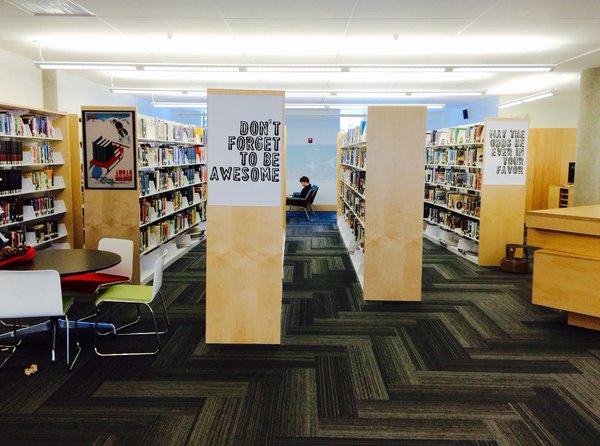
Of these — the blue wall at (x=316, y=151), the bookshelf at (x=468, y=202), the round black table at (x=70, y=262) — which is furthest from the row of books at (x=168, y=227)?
the blue wall at (x=316, y=151)

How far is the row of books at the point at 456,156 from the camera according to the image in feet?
28.1

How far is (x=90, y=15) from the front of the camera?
5.75 metres

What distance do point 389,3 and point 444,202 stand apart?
5.71 meters

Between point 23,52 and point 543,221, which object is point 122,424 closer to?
point 543,221

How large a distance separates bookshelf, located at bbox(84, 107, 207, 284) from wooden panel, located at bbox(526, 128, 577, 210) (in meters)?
7.49

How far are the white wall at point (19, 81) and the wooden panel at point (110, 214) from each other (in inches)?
88.9

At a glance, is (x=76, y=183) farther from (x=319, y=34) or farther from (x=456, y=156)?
(x=456, y=156)

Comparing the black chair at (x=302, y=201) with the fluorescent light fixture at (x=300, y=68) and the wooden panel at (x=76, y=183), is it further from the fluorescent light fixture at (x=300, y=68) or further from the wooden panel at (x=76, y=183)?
the wooden panel at (x=76, y=183)

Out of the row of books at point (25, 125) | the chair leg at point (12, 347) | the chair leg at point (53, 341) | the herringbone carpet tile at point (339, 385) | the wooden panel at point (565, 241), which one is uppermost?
the row of books at point (25, 125)

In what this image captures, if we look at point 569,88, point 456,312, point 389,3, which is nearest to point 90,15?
point 389,3

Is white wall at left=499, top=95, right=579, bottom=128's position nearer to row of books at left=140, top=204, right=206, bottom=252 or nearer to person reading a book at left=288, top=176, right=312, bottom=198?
person reading a book at left=288, top=176, right=312, bottom=198

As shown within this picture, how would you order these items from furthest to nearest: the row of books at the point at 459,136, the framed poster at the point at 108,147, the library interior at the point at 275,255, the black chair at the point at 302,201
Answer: the black chair at the point at 302,201, the row of books at the point at 459,136, the framed poster at the point at 108,147, the library interior at the point at 275,255

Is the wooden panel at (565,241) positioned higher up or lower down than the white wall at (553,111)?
lower down

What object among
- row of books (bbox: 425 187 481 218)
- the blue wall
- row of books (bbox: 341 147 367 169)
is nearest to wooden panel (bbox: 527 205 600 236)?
row of books (bbox: 341 147 367 169)
